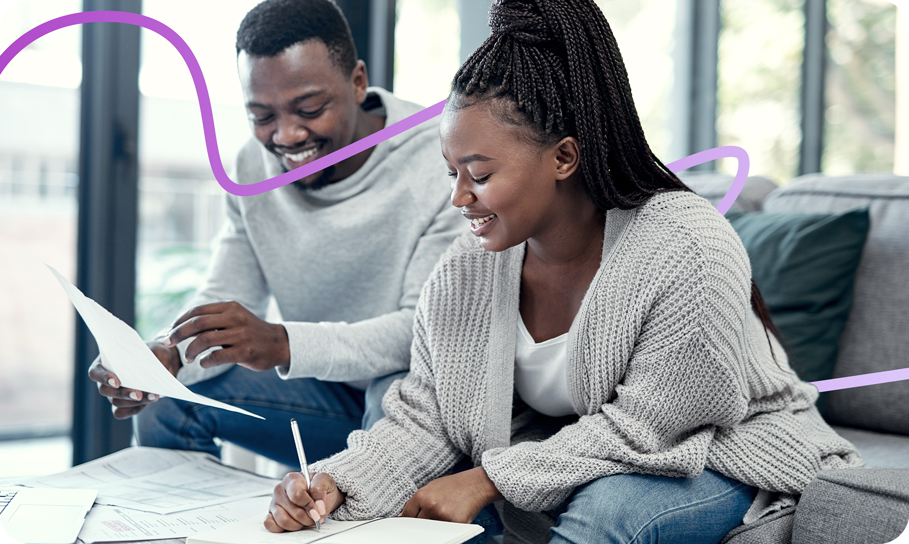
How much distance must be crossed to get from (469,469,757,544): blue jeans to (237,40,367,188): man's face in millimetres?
718

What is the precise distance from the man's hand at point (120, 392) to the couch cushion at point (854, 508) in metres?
0.84

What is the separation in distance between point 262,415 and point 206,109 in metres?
0.54

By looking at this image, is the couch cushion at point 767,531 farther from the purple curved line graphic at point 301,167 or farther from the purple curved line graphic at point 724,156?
the purple curved line graphic at point 724,156

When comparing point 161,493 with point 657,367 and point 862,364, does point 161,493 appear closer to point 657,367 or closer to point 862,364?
point 657,367

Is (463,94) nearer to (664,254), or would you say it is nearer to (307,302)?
(664,254)

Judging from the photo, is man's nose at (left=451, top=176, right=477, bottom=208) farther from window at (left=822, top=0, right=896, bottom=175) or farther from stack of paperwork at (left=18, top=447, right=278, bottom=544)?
window at (left=822, top=0, right=896, bottom=175)

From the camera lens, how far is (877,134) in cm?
252

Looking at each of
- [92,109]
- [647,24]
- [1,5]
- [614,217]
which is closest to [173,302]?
[92,109]

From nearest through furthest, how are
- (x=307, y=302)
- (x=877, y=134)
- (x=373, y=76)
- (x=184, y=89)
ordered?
1. (x=307, y=302)
2. (x=184, y=89)
3. (x=373, y=76)
4. (x=877, y=134)

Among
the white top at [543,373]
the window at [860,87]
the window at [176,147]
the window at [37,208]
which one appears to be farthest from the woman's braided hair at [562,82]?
the window at [860,87]

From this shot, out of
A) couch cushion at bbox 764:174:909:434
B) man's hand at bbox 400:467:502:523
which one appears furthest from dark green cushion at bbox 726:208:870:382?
man's hand at bbox 400:467:502:523

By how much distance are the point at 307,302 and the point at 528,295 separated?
514 millimetres

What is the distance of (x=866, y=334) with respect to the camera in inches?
51.6

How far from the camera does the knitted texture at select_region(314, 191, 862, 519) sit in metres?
0.87
